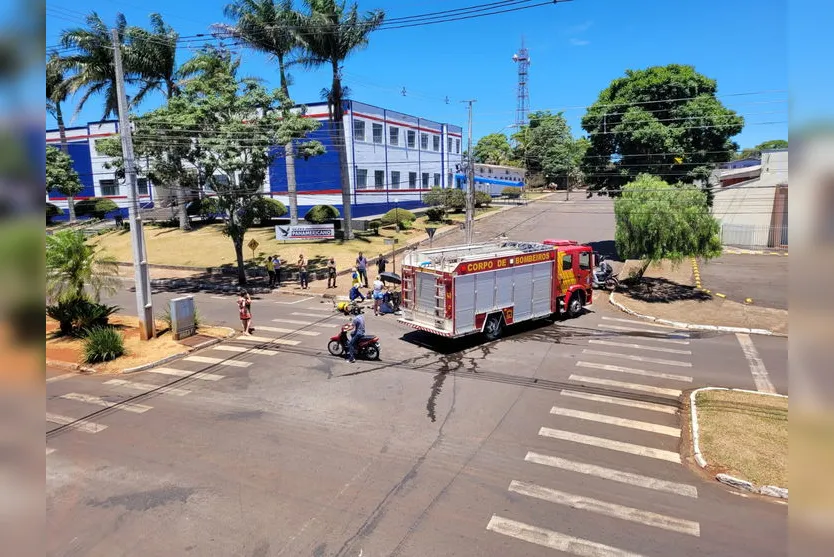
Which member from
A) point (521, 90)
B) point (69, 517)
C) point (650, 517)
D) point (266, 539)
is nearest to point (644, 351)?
point (650, 517)

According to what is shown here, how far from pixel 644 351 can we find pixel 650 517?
8987 mm

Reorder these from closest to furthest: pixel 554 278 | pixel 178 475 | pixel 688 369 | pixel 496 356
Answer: pixel 178 475 → pixel 688 369 → pixel 496 356 → pixel 554 278

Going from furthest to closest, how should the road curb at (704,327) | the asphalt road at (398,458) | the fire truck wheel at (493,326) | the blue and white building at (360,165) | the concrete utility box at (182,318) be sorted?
the blue and white building at (360,165) → the road curb at (704,327) → the concrete utility box at (182,318) → the fire truck wheel at (493,326) → the asphalt road at (398,458)

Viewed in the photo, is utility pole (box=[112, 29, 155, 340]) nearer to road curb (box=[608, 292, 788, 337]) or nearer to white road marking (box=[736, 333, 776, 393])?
white road marking (box=[736, 333, 776, 393])

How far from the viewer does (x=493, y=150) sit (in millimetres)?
88500

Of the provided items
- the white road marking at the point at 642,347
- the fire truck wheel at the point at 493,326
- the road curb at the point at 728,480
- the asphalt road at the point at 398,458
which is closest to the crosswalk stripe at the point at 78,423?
the asphalt road at the point at 398,458

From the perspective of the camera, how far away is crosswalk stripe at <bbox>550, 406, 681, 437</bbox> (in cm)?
1032

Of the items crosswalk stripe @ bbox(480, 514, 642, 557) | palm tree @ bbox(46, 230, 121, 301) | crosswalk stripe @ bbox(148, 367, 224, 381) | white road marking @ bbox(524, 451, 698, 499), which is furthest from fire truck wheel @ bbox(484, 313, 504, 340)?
palm tree @ bbox(46, 230, 121, 301)

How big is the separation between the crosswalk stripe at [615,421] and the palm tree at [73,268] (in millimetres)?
15110

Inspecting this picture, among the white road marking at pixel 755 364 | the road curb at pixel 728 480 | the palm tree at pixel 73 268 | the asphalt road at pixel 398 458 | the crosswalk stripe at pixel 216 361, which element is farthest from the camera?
the palm tree at pixel 73 268

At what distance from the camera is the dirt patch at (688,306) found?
1931 cm

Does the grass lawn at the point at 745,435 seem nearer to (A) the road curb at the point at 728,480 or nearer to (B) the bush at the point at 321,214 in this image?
(A) the road curb at the point at 728,480
